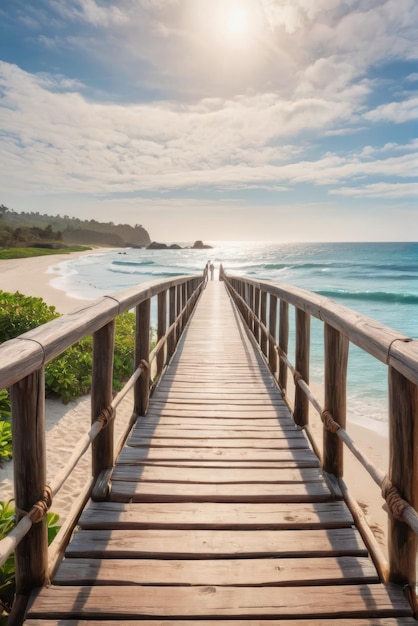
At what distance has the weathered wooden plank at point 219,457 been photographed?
2.90m

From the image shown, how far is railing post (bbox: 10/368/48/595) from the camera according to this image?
5.16 ft

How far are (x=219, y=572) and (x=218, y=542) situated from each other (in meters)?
0.20

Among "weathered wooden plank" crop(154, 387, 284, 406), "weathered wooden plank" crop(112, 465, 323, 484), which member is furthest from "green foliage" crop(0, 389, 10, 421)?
"weathered wooden plank" crop(112, 465, 323, 484)

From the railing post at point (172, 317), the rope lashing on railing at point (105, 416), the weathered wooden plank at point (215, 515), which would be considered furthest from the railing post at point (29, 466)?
the railing post at point (172, 317)

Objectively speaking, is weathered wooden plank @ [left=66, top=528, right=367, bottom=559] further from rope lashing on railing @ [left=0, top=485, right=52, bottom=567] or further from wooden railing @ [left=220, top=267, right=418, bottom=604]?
rope lashing on railing @ [left=0, top=485, right=52, bottom=567]

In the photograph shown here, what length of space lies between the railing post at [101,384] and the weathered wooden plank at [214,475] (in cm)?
16

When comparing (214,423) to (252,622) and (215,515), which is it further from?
(252,622)

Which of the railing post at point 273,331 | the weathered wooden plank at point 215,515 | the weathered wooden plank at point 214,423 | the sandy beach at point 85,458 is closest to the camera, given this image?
the weathered wooden plank at point 215,515

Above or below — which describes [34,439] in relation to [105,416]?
above

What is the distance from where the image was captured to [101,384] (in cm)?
247

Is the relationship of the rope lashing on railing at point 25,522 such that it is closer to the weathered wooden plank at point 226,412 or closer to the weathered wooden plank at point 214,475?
the weathered wooden plank at point 214,475

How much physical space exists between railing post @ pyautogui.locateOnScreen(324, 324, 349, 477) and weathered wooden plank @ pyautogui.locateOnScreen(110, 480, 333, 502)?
0.18m

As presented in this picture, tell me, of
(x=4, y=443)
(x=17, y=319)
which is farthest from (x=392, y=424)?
(x=17, y=319)

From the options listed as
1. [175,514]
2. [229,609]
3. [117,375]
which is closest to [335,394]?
[175,514]
